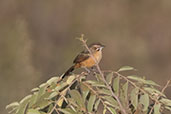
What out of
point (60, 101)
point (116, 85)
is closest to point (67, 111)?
point (60, 101)

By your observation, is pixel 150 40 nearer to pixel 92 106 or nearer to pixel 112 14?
pixel 112 14

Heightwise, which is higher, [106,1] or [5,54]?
[106,1]

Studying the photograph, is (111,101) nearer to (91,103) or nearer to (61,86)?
(91,103)

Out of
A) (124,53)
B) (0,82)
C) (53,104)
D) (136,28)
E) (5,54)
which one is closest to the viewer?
(53,104)

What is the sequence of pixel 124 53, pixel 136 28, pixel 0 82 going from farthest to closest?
pixel 136 28, pixel 124 53, pixel 0 82

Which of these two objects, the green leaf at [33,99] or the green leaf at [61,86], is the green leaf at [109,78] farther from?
the green leaf at [33,99]

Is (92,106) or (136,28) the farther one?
(136,28)

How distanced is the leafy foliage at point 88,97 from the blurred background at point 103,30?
567 centimetres

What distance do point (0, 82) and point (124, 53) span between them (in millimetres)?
4219

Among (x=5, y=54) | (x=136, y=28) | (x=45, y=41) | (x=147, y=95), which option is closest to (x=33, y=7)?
(x=45, y=41)

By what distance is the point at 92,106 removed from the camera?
2320 mm

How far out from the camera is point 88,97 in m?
2.50

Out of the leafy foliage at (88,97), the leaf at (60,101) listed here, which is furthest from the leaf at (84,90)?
the leaf at (60,101)

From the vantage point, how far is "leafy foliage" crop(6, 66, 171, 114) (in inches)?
90.6
